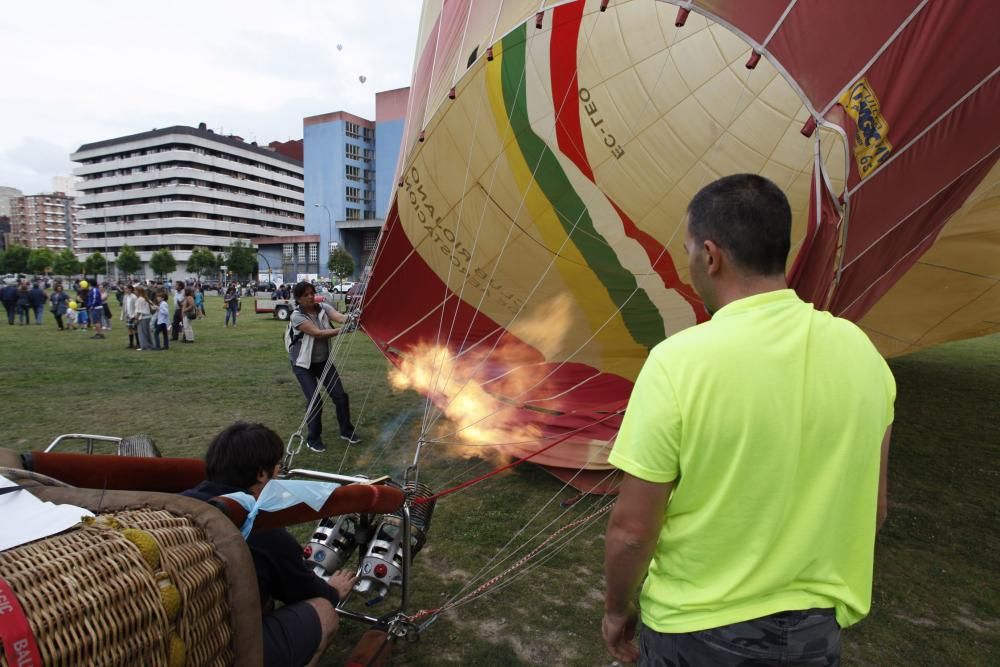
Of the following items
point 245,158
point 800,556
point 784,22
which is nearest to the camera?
point 800,556

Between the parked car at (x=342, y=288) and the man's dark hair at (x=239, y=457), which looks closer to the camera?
the man's dark hair at (x=239, y=457)

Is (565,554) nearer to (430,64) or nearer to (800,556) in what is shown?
(800,556)

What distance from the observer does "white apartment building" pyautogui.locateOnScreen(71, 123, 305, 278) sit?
3268 inches

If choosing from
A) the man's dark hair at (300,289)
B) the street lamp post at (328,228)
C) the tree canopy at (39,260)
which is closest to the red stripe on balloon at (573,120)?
the man's dark hair at (300,289)

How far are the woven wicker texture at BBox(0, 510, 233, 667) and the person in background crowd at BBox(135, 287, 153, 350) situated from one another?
1238 cm

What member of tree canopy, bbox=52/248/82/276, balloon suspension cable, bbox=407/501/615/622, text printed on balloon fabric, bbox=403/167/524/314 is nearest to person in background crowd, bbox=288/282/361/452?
text printed on balloon fabric, bbox=403/167/524/314

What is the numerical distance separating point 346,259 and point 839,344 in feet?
189

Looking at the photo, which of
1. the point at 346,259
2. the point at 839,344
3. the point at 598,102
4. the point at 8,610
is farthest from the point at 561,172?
the point at 346,259

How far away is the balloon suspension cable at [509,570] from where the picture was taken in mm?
2863

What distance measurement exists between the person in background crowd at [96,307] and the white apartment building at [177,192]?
74661mm

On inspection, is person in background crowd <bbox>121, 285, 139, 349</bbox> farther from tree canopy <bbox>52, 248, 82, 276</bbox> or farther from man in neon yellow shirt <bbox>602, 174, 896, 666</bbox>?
tree canopy <bbox>52, 248, 82, 276</bbox>

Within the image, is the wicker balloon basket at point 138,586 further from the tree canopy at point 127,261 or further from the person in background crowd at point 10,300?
the tree canopy at point 127,261

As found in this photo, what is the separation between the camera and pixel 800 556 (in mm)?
1271

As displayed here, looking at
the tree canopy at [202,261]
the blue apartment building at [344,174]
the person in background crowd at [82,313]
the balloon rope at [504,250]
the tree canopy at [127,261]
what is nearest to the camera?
the balloon rope at [504,250]
